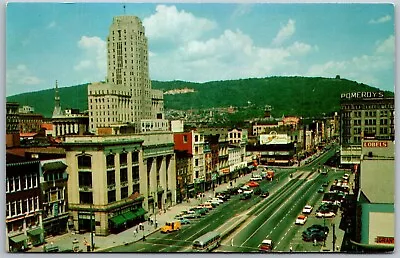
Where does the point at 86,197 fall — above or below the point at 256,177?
below

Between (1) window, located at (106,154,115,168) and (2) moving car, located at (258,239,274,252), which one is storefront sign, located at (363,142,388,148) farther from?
(1) window, located at (106,154,115,168)

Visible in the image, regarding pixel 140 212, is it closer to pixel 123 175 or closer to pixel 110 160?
pixel 123 175

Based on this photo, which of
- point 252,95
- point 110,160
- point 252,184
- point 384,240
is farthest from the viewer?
point 252,184

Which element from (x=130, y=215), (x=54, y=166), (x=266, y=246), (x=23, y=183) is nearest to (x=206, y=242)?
(x=266, y=246)

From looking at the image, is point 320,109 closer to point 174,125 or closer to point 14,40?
point 174,125

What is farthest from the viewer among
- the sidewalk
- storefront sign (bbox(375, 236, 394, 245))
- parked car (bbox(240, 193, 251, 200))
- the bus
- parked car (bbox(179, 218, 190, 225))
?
parked car (bbox(240, 193, 251, 200))

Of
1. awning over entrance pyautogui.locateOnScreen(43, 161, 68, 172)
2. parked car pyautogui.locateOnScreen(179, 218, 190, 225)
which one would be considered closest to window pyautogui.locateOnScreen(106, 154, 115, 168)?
awning over entrance pyautogui.locateOnScreen(43, 161, 68, 172)

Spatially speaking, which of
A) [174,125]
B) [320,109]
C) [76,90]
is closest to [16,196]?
[76,90]
